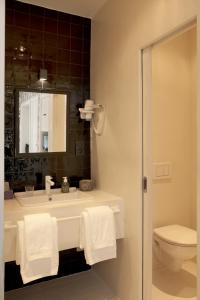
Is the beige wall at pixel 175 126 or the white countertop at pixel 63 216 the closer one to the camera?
the white countertop at pixel 63 216

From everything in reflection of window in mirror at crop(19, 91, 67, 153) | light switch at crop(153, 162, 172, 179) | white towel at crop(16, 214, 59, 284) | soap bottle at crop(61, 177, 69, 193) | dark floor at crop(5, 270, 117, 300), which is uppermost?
reflection of window in mirror at crop(19, 91, 67, 153)

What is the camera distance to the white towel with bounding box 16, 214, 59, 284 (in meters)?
1.61

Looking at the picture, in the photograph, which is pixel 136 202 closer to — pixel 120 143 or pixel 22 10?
pixel 120 143

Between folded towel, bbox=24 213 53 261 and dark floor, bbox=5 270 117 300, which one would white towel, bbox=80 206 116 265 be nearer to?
folded towel, bbox=24 213 53 261

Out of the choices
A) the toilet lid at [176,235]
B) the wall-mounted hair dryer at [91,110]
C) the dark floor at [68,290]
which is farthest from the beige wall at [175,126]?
the dark floor at [68,290]

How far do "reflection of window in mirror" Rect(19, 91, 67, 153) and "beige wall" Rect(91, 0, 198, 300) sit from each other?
0.37 meters

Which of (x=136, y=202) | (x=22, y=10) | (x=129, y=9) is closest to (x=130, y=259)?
(x=136, y=202)

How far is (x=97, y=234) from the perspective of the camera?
1.84 m

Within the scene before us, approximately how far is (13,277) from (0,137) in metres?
1.54

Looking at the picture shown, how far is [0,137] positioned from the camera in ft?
4.09

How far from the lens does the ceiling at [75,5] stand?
2242 millimetres

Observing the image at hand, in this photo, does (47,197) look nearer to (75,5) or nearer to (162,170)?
(162,170)

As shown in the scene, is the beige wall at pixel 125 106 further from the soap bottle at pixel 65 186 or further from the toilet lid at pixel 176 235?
the toilet lid at pixel 176 235

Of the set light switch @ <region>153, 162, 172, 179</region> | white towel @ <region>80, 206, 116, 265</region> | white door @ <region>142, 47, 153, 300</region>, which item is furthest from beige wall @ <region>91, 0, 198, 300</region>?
light switch @ <region>153, 162, 172, 179</region>
